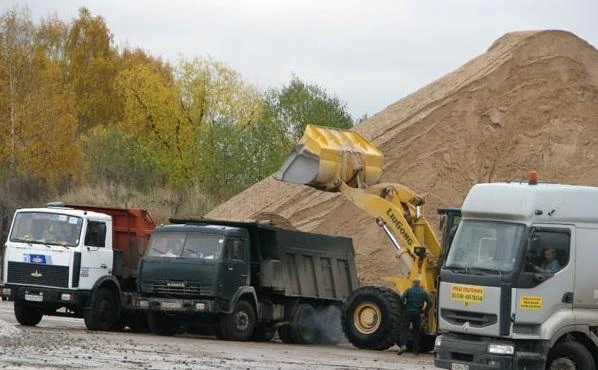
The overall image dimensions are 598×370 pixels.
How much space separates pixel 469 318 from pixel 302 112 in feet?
152

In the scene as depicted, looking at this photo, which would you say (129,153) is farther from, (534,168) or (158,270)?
(158,270)

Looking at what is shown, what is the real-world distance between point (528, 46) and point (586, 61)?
7.15 feet

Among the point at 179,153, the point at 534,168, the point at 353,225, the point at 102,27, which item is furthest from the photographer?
the point at 102,27

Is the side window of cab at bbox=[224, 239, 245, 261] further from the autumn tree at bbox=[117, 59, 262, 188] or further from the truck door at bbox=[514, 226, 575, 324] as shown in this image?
the autumn tree at bbox=[117, 59, 262, 188]

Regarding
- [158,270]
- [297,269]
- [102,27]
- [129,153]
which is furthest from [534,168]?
[102,27]

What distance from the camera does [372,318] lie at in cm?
2595

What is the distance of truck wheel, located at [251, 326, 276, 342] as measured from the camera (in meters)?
28.3

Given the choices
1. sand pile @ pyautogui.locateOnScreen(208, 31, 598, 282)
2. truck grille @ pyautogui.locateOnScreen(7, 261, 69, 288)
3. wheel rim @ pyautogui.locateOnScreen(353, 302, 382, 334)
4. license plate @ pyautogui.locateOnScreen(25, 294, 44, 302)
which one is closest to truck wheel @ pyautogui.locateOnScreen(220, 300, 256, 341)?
wheel rim @ pyautogui.locateOnScreen(353, 302, 382, 334)

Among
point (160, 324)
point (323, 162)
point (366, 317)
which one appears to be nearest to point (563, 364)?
point (366, 317)

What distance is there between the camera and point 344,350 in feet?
86.9

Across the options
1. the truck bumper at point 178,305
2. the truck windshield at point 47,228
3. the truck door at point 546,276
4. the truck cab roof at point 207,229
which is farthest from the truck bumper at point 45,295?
the truck door at point 546,276

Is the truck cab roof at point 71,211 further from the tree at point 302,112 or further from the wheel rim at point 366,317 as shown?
the tree at point 302,112

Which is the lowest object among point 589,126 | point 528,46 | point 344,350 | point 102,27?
point 344,350

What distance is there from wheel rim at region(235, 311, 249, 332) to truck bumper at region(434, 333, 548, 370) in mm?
8233
